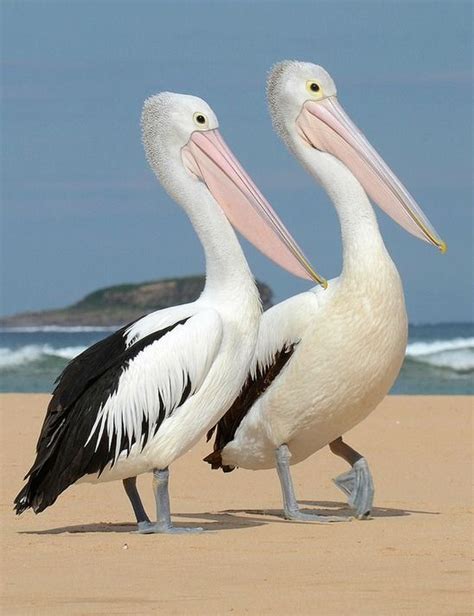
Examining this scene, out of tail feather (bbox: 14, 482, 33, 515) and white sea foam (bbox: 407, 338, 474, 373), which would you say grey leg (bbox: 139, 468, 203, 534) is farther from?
white sea foam (bbox: 407, 338, 474, 373)

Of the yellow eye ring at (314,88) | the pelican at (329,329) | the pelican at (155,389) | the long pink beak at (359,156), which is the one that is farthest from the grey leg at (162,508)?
the yellow eye ring at (314,88)

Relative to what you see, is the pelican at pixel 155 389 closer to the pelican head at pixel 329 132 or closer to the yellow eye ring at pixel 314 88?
the pelican head at pixel 329 132

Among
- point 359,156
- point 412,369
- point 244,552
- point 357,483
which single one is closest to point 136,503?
point 244,552

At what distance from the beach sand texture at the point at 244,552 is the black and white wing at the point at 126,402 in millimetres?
326

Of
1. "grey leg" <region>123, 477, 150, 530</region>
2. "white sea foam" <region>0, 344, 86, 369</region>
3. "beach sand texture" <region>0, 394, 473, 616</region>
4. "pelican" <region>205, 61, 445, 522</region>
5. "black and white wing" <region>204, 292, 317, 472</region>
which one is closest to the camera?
"beach sand texture" <region>0, 394, 473, 616</region>

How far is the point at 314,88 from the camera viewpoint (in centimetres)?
787

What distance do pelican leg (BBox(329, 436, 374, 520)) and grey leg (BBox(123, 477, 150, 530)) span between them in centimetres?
127

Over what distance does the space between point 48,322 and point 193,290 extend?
7.17 metres

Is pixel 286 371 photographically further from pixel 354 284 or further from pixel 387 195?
pixel 387 195

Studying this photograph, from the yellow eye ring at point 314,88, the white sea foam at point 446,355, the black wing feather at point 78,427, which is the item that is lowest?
the black wing feather at point 78,427

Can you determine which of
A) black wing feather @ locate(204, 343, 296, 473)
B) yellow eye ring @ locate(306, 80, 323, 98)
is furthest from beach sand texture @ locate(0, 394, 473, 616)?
Result: yellow eye ring @ locate(306, 80, 323, 98)

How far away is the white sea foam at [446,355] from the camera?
30.6 meters

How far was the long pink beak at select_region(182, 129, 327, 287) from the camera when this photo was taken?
6844mm

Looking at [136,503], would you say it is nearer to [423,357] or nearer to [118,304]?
[423,357]
